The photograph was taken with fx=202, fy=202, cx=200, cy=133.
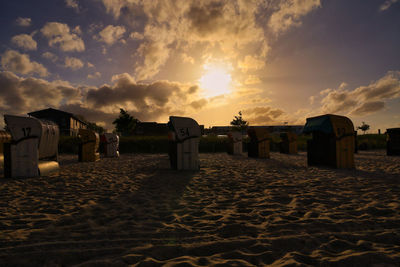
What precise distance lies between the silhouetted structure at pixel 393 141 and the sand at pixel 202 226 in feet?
39.0

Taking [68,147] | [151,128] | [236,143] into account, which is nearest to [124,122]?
[151,128]

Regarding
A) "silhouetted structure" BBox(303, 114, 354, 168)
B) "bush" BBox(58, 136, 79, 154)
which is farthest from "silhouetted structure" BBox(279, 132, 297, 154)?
"bush" BBox(58, 136, 79, 154)

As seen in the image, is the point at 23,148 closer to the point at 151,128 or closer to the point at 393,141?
the point at 393,141

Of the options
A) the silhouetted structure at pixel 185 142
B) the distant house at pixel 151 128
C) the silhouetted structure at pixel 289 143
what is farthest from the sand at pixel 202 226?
the distant house at pixel 151 128

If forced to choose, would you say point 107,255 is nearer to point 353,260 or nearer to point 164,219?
point 164,219

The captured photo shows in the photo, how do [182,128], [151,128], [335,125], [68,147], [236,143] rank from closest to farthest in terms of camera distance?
[182,128]
[335,125]
[236,143]
[68,147]
[151,128]

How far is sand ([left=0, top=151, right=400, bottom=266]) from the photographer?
189cm

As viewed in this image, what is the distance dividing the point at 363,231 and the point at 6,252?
381 centimetres

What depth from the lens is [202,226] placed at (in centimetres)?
260

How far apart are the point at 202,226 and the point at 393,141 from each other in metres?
16.4

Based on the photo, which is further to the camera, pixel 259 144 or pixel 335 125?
pixel 259 144

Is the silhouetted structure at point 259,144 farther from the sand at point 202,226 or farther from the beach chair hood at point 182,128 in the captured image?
the sand at point 202,226

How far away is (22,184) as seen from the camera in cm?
513

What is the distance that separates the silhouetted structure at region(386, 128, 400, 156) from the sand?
39.0 ft
